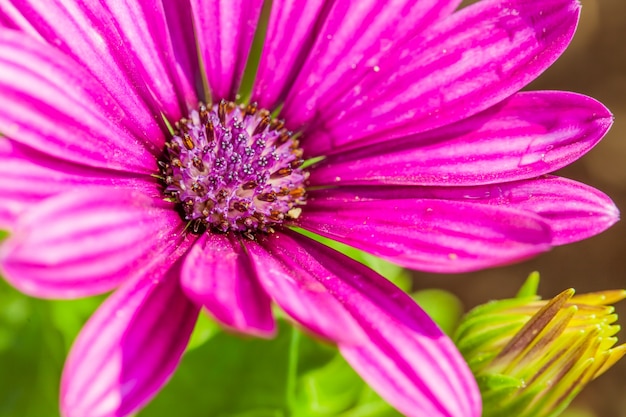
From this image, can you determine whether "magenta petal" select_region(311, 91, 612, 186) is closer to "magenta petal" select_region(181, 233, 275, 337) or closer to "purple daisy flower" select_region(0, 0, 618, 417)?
"purple daisy flower" select_region(0, 0, 618, 417)

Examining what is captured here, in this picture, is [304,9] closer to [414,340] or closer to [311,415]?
[414,340]

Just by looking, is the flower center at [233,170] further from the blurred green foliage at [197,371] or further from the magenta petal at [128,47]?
the blurred green foliage at [197,371]

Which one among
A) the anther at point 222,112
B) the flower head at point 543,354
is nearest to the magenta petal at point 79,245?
the anther at point 222,112

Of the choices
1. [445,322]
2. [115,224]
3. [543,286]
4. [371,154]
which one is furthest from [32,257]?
[543,286]

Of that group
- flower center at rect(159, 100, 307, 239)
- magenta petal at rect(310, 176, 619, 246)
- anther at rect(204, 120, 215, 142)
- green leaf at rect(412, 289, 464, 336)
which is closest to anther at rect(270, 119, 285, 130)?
flower center at rect(159, 100, 307, 239)

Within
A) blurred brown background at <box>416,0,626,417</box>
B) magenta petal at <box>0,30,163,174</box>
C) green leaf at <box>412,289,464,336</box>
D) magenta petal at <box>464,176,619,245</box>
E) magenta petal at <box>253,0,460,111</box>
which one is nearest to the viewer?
magenta petal at <box>0,30,163,174</box>
